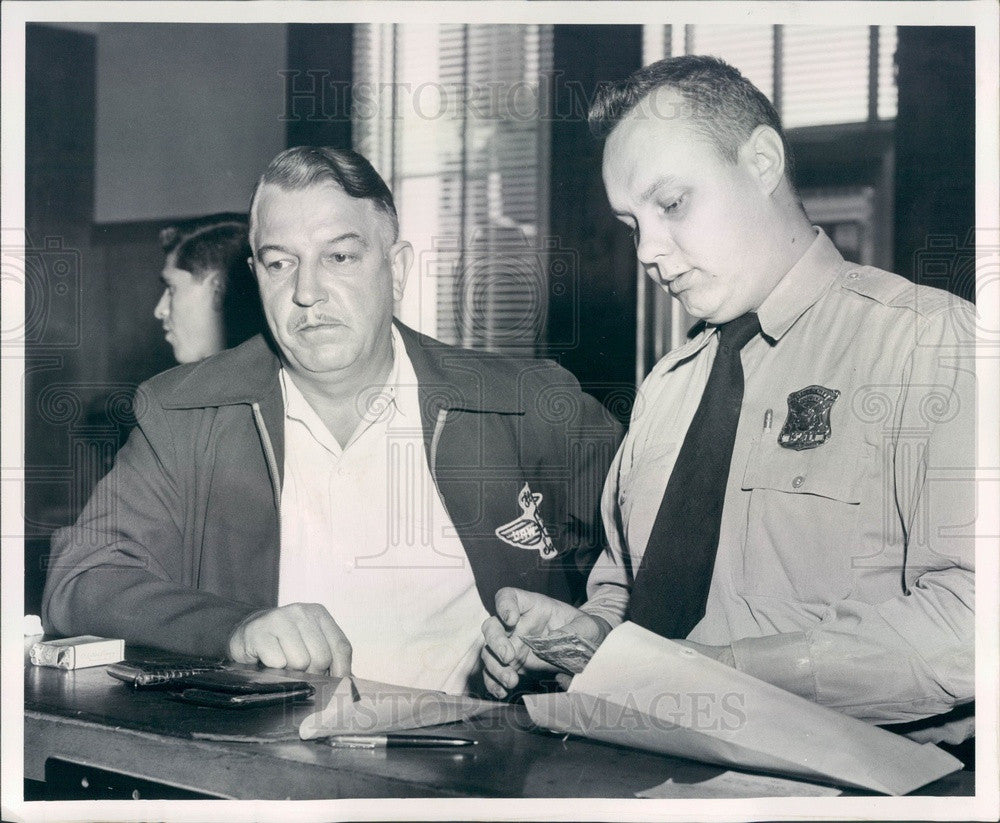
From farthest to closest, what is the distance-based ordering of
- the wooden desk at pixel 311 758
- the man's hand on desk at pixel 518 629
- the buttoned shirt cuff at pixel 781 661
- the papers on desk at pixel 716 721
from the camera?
the man's hand on desk at pixel 518 629, the buttoned shirt cuff at pixel 781 661, the papers on desk at pixel 716 721, the wooden desk at pixel 311 758

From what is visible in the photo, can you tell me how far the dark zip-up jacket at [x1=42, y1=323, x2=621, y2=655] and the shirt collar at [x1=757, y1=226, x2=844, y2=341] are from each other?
25 centimetres

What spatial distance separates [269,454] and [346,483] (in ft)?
0.37

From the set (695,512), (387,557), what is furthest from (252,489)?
(695,512)

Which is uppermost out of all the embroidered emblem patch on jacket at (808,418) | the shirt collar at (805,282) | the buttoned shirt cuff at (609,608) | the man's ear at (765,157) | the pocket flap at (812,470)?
the man's ear at (765,157)

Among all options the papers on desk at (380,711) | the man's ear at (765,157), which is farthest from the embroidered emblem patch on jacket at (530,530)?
the man's ear at (765,157)

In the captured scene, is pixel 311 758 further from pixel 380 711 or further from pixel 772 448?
pixel 772 448

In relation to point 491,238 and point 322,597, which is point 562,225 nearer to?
point 491,238

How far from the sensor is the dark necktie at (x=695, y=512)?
4.22ft

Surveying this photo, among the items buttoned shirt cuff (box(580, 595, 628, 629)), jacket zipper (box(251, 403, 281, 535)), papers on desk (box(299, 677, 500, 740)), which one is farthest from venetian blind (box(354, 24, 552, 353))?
papers on desk (box(299, 677, 500, 740))

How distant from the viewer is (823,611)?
4.06ft

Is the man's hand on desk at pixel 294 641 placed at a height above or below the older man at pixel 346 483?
below

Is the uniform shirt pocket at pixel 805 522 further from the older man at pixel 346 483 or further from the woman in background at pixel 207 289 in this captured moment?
the woman in background at pixel 207 289

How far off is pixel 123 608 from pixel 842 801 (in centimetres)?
91

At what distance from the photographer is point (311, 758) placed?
3.25 ft
